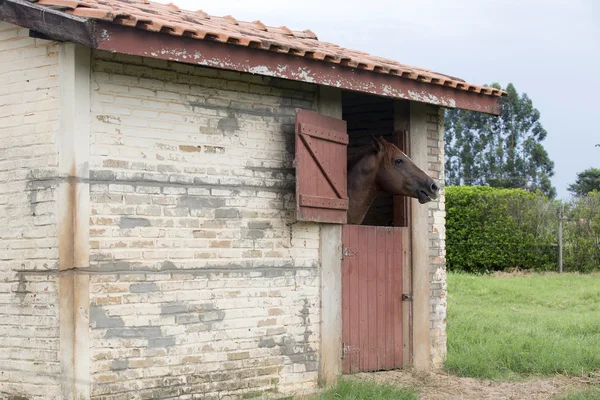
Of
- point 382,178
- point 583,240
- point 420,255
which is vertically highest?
point 382,178

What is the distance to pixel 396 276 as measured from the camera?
32.1 ft

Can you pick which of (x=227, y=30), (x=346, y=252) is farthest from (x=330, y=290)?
(x=227, y=30)

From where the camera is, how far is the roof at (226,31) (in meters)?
6.48

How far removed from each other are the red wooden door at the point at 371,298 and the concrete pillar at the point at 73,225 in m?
3.26

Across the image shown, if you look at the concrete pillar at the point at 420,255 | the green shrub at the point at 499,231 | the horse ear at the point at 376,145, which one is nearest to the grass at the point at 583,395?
the concrete pillar at the point at 420,255

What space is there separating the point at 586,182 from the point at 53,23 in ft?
137

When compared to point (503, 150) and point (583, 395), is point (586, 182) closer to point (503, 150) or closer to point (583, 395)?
point (503, 150)

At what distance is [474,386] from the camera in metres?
9.26

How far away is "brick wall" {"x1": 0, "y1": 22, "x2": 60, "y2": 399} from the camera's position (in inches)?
263

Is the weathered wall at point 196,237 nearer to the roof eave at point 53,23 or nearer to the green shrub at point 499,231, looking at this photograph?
the roof eave at point 53,23

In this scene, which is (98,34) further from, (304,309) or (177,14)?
(304,309)

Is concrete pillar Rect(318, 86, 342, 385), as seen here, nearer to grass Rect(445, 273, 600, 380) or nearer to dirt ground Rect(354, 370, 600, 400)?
dirt ground Rect(354, 370, 600, 400)

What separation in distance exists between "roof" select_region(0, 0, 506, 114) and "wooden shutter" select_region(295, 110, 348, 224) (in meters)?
0.69

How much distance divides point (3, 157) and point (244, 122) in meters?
2.25
